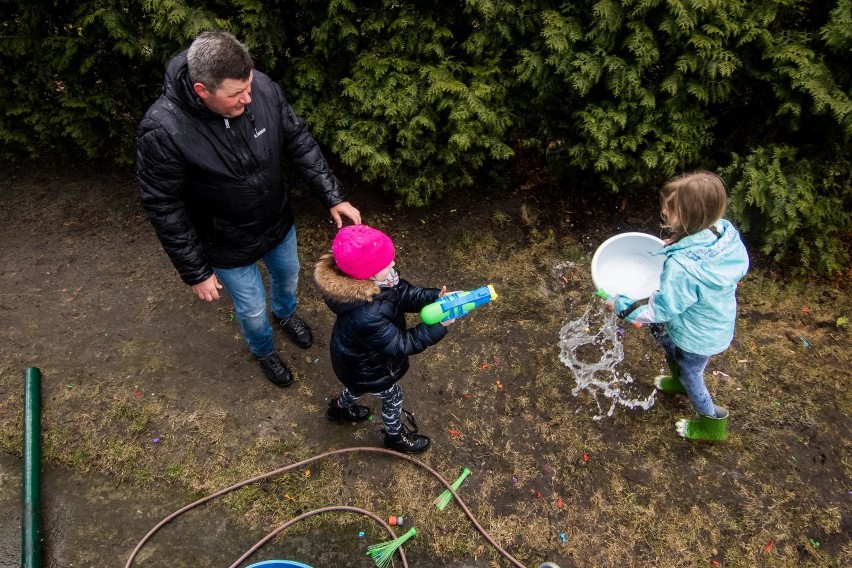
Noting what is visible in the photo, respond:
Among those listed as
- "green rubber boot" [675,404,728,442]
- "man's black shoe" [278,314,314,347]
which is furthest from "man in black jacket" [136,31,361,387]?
"green rubber boot" [675,404,728,442]

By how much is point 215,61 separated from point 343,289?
104 cm

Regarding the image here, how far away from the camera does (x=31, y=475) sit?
299 cm

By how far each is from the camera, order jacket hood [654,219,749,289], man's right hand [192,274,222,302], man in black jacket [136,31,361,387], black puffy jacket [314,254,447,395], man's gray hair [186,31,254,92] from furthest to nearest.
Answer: man's right hand [192,274,222,302], jacket hood [654,219,749,289], black puffy jacket [314,254,447,395], man in black jacket [136,31,361,387], man's gray hair [186,31,254,92]

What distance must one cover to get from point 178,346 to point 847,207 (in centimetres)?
503

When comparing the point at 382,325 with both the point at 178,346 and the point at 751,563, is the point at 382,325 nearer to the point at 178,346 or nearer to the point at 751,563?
the point at 178,346

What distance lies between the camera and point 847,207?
4.17 metres

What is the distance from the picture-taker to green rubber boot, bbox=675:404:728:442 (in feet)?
10.5

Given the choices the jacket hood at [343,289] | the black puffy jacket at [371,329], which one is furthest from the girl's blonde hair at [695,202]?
the jacket hood at [343,289]

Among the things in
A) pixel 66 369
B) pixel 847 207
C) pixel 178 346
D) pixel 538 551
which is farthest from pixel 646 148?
pixel 66 369

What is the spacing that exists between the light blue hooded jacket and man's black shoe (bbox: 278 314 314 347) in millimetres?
2084

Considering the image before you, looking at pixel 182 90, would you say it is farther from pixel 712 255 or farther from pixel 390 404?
pixel 712 255

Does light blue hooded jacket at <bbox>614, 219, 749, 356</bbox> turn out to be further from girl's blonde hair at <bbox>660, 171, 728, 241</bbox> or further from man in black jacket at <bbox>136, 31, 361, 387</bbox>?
man in black jacket at <bbox>136, 31, 361, 387</bbox>

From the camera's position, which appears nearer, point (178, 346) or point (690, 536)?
point (690, 536)

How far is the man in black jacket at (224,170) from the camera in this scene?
2.29 m
